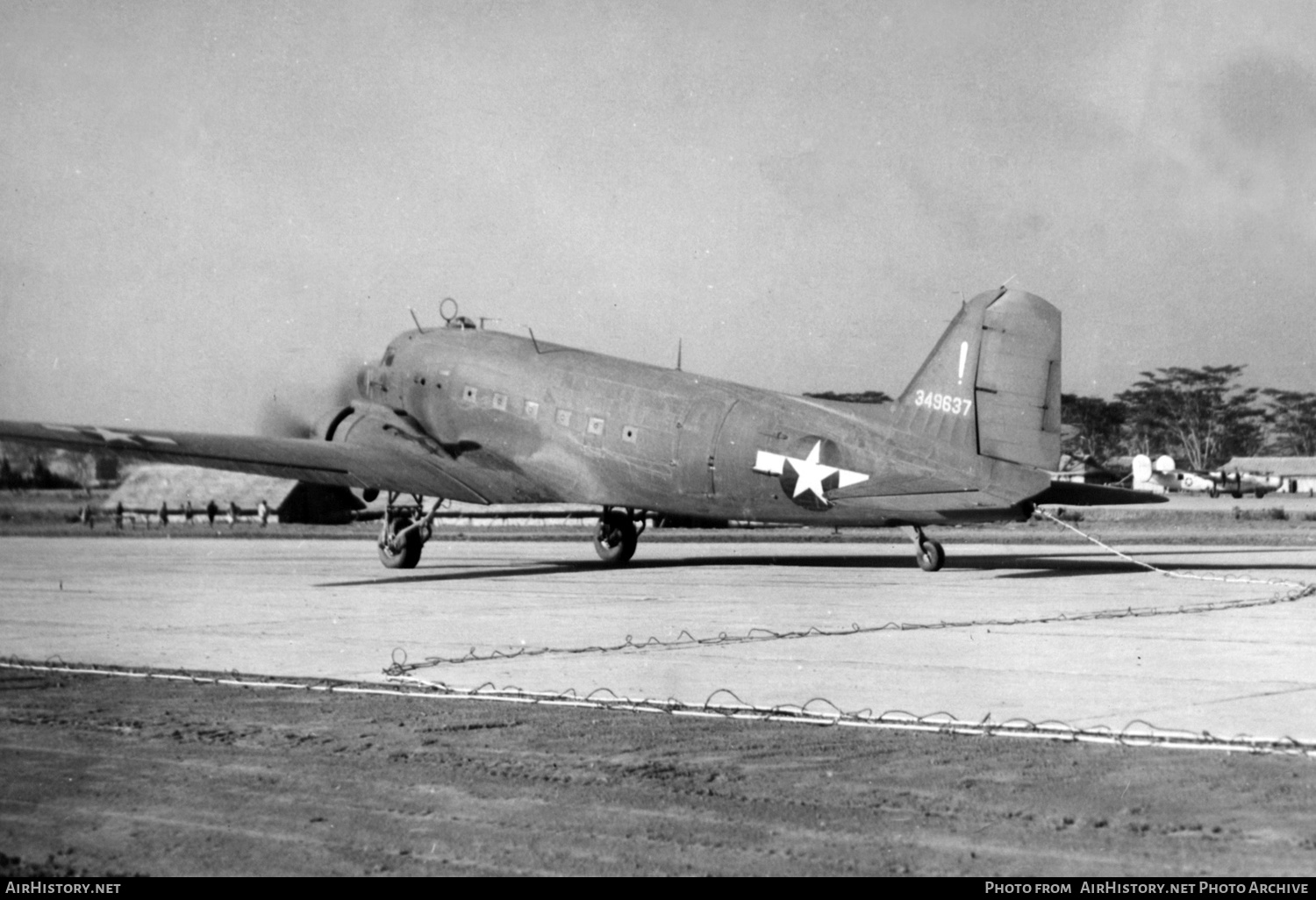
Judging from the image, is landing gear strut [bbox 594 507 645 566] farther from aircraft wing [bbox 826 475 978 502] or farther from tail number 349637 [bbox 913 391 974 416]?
tail number 349637 [bbox 913 391 974 416]

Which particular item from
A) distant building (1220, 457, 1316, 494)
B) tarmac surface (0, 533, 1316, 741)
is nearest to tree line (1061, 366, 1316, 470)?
distant building (1220, 457, 1316, 494)

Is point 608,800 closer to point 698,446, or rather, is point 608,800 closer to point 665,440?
point 698,446

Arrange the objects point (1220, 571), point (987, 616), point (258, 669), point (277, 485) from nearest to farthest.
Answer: point (258, 669)
point (987, 616)
point (1220, 571)
point (277, 485)

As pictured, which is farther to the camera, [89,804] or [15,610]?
[15,610]

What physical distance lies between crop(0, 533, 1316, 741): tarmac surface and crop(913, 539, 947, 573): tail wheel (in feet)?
2.50

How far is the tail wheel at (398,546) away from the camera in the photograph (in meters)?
32.6

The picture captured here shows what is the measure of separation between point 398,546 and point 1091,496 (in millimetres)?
14858

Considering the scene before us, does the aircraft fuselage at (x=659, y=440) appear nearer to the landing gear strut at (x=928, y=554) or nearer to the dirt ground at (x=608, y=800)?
the landing gear strut at (x=928, y=554)

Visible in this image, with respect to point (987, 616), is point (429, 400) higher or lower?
higher

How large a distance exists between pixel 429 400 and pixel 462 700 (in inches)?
907

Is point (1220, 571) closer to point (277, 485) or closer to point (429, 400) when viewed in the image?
point (429, 400)
